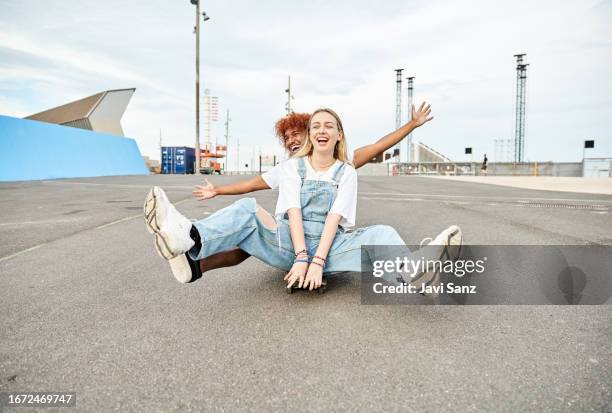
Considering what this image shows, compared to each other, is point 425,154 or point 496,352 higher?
point 425,154

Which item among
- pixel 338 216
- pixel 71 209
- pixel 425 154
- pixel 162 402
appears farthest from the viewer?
pixel 425 154

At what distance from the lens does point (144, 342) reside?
5.66 feet

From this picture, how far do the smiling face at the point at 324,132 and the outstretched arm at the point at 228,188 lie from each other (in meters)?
0.54

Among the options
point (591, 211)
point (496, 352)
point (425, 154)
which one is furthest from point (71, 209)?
point (425, 154)

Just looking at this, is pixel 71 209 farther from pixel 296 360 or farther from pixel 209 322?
pixel 296 360

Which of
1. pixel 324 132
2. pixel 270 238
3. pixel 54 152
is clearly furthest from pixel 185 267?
pixel 54 152

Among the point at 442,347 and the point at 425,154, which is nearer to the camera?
the point at 442,347

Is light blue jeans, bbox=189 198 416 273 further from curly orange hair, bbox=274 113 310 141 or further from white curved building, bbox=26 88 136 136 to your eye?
white curved building, bbox=26 88 136 136

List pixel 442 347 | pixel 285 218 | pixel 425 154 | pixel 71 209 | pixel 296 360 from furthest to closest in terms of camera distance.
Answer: pixel 425 154
pixel 71 209
pixel 285 218
pixel 442 347
pixel 296 360

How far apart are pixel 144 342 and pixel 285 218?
1.12 meters

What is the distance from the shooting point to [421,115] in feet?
10.7

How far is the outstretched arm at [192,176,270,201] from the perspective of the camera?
8.98 ft

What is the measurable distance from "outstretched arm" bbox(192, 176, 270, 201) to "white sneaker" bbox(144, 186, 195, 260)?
2.21 feet

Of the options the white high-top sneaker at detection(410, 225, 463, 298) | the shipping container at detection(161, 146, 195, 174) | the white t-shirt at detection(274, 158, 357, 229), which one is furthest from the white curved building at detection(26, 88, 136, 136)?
the white high-top sneaker at detection(410, 225, 463, 298)
